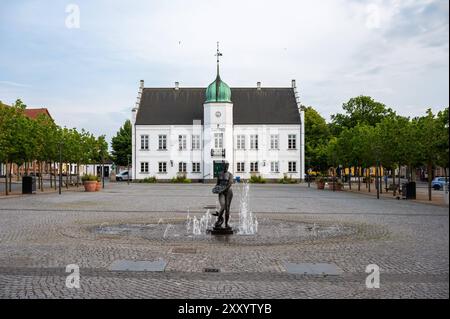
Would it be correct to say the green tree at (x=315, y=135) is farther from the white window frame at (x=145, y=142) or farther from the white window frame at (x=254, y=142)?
the white window frame at (x=145, y=142)

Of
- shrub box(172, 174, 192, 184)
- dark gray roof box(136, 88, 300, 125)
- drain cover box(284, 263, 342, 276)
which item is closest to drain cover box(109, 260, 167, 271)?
drain cover box(284, 263, 342, 276)

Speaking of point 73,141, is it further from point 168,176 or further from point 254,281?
point 254,281

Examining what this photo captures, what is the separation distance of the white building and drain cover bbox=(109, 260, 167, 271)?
6420cm

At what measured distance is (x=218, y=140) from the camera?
75.3 metres

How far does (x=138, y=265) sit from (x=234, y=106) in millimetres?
70684

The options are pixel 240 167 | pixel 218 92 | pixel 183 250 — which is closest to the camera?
pixel 183 250

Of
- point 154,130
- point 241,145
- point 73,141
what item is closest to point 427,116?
point 73,141

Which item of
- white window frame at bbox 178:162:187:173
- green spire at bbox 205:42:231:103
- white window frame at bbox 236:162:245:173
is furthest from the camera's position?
white window frame at bbox 178:162:187:173

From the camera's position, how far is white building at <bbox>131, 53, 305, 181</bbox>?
75.1 meters

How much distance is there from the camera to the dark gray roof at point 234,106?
7756 cm

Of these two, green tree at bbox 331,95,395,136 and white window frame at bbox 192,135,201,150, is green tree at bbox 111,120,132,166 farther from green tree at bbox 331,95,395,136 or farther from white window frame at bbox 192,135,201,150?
green tree at bbox 331,95,395,136

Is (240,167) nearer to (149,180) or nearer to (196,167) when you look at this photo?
(196,167)

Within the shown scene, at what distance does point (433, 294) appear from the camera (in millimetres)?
7398

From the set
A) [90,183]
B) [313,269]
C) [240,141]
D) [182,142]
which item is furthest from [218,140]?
[313,269]
